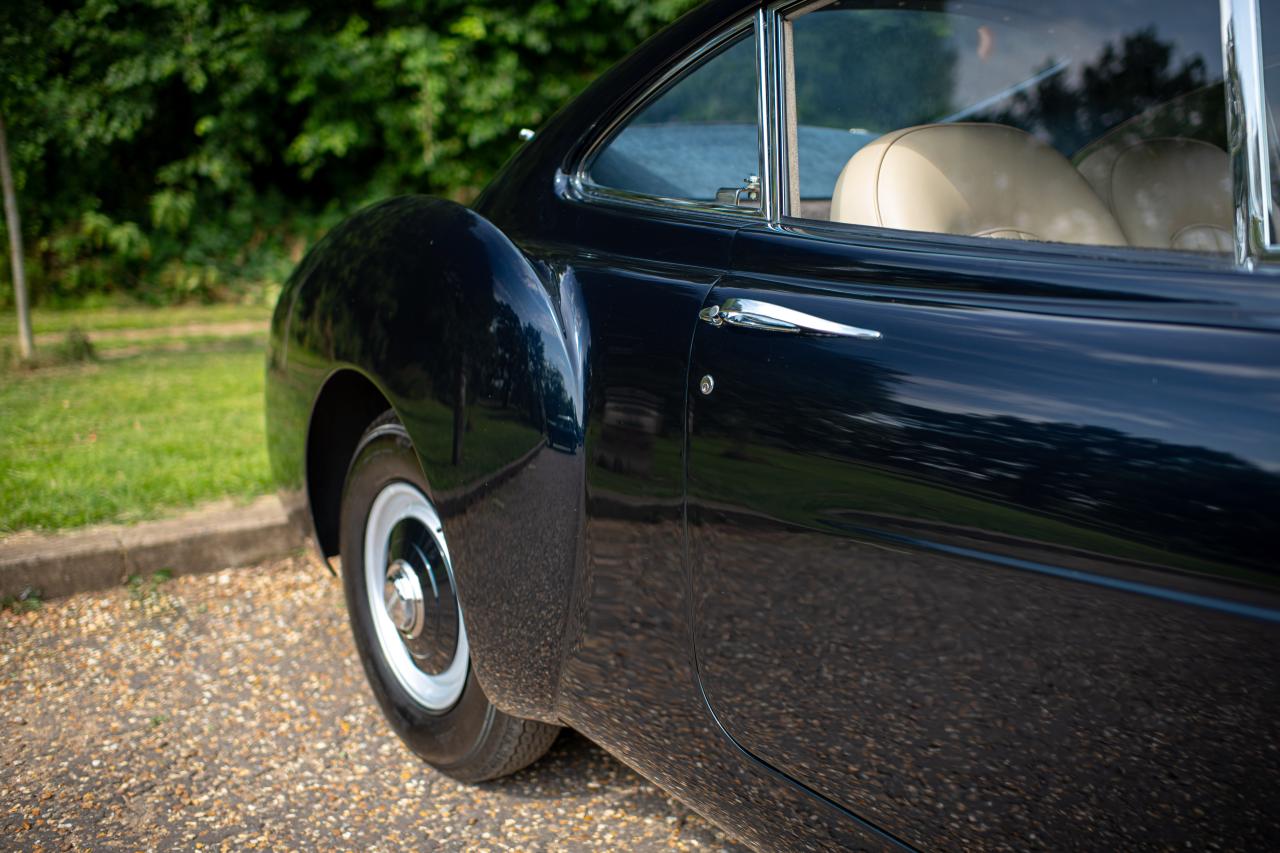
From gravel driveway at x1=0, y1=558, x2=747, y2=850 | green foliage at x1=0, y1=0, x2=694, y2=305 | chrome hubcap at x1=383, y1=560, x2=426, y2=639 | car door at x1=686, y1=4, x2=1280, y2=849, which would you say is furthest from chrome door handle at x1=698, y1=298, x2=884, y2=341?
green foliage at x1=0, y1=0, x2=694, y2=305

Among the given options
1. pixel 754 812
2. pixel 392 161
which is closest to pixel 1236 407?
pixel 754 812

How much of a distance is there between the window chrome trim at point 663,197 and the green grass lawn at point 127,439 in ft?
8.00

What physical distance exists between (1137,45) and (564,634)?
1530mm

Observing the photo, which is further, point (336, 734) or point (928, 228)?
point (336, 734)

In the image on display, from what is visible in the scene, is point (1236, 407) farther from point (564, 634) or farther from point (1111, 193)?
point (564, 634)

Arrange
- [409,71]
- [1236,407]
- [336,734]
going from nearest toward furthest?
[1236,407]
[336,734]
[409,71]

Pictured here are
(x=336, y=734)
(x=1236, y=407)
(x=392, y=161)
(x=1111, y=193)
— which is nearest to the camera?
(x=1236, y=407)

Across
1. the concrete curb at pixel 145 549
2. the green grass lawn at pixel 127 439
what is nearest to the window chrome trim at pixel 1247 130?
the concrete curb at pixel 145 549

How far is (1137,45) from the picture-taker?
2123mm

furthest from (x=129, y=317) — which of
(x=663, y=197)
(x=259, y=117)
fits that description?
(x=663, y=197)

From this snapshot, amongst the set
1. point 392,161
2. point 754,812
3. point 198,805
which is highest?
point 392,161

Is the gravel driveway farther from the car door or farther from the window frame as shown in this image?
the window frame

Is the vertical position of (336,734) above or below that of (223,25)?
below

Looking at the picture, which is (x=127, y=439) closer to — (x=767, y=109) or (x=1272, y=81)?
(x=767, y=109)
